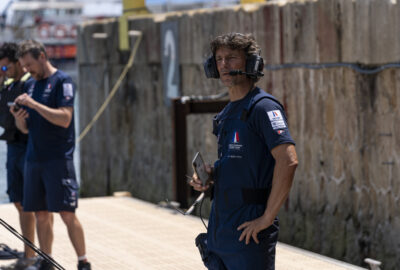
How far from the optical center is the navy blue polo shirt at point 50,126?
262 inches

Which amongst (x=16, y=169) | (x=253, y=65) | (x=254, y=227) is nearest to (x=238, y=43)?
(x=253, y=65)

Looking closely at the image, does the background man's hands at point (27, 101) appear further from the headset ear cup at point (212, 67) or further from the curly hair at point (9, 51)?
the headset ear cup at point (212, 67)

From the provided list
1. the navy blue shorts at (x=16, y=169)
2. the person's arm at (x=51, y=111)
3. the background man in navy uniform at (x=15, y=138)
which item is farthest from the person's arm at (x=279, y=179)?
the navy blue shorts at (x=16, y=169)

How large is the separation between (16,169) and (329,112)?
3037mm

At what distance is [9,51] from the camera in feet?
24.4

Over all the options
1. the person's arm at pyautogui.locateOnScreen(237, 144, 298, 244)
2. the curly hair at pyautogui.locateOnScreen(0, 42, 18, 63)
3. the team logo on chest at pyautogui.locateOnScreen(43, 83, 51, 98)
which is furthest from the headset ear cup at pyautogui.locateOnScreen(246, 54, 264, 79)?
the curly hair at pyautogui.locateOnScreen(0, 42, 18, 63)

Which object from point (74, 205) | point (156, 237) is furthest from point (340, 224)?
point (74, 205)

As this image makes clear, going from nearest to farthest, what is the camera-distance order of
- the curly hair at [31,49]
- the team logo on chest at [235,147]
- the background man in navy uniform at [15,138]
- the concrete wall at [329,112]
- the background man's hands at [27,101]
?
the team logo on chest at [235,147] < the background man's hands at [27,101] < the curly hair at [31,49] < the background man in navy uniform at [15,138] < the concrete wall at [329,112]

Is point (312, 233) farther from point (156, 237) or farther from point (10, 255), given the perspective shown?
point (10, 255)

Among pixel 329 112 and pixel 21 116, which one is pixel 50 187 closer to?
pixel 21 116

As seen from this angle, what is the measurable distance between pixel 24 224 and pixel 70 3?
81671 mm

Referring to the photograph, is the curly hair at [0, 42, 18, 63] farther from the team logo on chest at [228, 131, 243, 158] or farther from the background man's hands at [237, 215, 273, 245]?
the background man's hands at [237, 215, 273, 245]

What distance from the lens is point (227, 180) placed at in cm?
416

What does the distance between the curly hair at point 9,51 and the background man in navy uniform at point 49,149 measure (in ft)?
2.39
